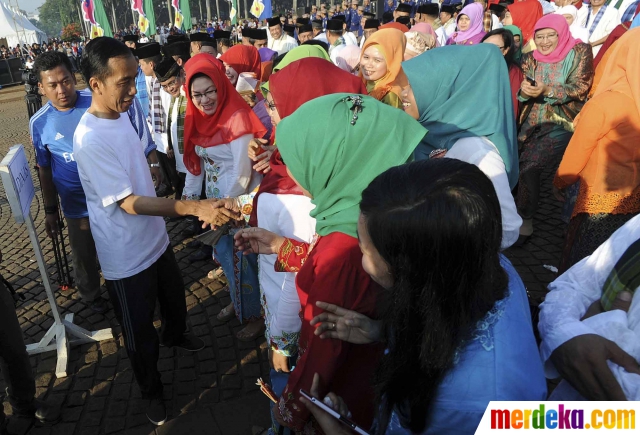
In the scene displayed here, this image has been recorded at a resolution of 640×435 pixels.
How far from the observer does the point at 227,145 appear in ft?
10.6

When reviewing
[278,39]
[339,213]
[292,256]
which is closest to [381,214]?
[339,213]

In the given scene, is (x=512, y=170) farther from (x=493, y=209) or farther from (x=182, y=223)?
(x=182, y=223)

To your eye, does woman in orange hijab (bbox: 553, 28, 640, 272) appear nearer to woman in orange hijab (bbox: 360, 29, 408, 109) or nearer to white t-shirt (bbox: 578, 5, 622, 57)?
woman in orange hijab (bbox: 360, 29, 408, 109)

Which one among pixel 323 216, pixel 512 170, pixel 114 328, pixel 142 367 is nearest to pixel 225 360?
pixel 142 367

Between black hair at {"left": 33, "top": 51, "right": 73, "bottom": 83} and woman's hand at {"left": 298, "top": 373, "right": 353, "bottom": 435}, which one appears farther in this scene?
black hair at {"left": 33, "top": 51, "right": 73, "bottom": 83}

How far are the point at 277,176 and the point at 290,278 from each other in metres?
0.56

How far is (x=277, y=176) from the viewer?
2.26 metres

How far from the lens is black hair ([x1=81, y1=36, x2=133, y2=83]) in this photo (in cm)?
222

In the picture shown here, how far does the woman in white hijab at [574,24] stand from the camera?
5896 mm

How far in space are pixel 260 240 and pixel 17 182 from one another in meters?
1.82

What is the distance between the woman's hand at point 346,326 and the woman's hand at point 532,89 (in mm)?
3526

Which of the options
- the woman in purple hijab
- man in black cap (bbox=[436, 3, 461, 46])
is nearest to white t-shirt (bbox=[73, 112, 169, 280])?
the woman in purple hijab

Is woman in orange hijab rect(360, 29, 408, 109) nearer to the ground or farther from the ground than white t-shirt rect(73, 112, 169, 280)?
farther from the ground

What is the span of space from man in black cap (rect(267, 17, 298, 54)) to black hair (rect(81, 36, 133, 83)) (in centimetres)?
656
